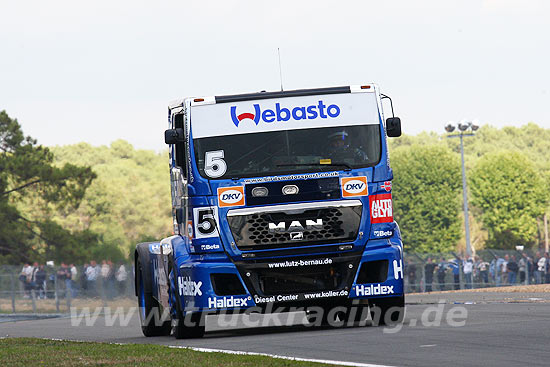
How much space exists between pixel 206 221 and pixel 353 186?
182cm

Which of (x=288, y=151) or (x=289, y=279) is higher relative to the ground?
(x=288, y=151)

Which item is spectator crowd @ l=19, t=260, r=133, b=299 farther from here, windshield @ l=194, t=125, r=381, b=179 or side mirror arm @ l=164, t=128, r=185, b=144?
windshield @ l=194, t=125, r=381, b=179

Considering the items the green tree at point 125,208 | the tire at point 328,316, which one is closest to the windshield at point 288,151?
the tire at point 328,316

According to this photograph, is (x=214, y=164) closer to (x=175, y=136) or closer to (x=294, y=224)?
(x=175, y=136)

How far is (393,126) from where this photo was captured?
14.5m

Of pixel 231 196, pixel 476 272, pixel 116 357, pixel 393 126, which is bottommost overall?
pixel 476 272

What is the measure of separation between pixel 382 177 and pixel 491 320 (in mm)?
2805

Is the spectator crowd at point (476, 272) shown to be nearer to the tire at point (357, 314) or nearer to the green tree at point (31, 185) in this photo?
the green tree at point (31, 185)

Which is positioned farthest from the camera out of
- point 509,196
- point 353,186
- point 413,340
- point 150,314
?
point 509,196

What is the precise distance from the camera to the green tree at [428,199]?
10056 cm

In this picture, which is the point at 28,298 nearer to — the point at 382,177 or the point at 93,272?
the point at 93,272

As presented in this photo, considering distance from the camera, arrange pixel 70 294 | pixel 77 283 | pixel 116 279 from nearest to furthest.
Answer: pixel 70 294 < pixel 77 283 < pixel 116 279

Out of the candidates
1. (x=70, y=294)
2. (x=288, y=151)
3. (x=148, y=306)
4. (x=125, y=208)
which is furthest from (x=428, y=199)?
(x=288, y=151)

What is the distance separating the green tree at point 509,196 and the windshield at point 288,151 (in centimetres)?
8882
